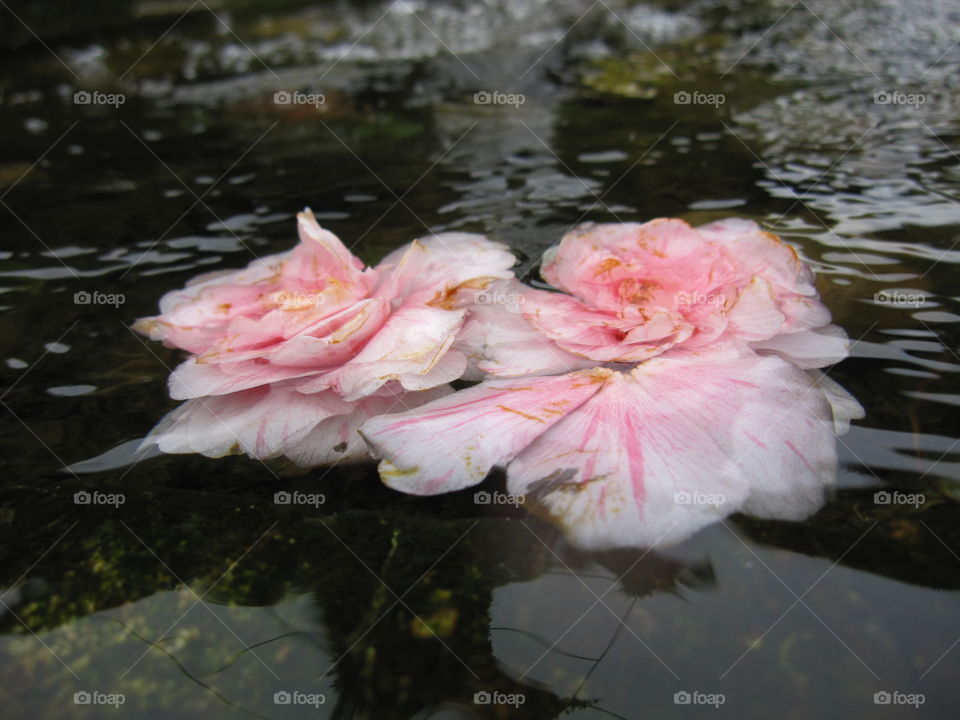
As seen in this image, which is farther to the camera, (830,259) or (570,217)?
(570,217)

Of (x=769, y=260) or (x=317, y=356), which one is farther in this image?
(x=769, y=260)

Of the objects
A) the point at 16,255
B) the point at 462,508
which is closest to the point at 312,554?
the point at 462,508

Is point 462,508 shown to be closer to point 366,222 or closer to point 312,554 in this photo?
point 312,554
